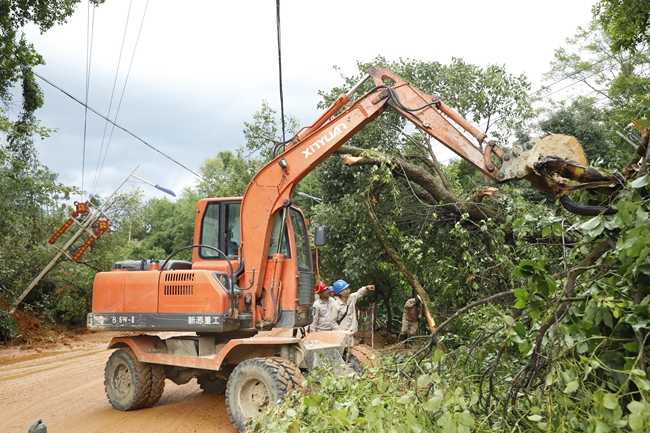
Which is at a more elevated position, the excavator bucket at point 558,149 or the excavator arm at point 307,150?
the excavator arm at point 307,150

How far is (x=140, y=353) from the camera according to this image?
7.50 metres

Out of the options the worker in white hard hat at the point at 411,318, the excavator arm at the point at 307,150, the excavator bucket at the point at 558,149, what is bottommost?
the worker in white hard hat at the point at 411,318

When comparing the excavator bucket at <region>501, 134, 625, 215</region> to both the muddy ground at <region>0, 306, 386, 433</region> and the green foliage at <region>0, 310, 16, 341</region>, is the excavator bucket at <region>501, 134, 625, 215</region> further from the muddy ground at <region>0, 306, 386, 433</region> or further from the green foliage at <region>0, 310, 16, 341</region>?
the green foliage at <region>0, 310, 16, 341</region>

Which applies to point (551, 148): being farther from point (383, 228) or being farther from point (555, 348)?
point (383, 228)

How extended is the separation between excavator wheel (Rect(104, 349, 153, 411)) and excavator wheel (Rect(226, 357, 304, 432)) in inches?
72.0

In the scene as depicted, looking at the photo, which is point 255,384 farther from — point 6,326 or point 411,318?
point 6,326

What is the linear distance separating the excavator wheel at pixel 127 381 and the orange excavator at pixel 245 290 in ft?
0.05

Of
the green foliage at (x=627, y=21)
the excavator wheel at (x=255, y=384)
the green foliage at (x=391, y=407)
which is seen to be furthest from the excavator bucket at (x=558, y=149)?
the green foliage at (x=627, y=21)

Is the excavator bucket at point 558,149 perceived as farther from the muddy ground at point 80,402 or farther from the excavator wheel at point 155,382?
the excavator wheel at point 155,382

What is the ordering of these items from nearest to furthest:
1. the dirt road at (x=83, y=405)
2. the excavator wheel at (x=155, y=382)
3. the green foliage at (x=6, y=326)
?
the dirt road at (x=83, y=405), the excavator wheel at (x=155, y=382), the green foliage at (x=6, y=326)

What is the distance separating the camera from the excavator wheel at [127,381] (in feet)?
24.5

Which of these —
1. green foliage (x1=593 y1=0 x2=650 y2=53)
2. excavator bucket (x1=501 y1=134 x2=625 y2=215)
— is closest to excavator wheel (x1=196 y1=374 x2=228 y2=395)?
excavator bucket (x1=501 y1=134 x2=625 y2=215)

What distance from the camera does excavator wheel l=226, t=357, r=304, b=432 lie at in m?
6.11

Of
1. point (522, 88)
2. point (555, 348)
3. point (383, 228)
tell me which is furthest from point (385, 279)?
point (555, 348)
